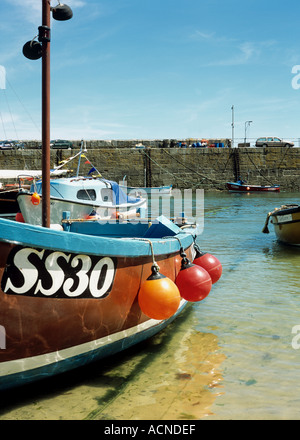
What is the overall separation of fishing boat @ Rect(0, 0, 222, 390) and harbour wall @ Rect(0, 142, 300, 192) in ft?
110

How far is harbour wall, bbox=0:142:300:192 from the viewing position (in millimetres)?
38094

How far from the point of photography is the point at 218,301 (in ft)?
23.7

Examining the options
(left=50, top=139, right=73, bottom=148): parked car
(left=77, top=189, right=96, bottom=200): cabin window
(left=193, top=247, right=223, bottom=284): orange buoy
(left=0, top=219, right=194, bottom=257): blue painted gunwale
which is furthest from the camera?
(left=50, top=139, right=73, bottom=148): parked car

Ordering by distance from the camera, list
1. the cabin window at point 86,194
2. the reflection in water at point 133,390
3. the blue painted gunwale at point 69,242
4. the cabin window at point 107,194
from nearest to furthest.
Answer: the blue painted gunwale at point 69,242
the reflection in water at point 133,390
the cabin window at point 86,194
the cabin window at point 107,194

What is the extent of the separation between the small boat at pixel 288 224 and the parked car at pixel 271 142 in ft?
101

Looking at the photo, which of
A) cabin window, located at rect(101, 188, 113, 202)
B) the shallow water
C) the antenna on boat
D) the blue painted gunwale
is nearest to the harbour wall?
cabin window, located at rect(101, 188, 113, 202)

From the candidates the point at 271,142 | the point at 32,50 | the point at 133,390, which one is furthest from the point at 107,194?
the point at 271,142

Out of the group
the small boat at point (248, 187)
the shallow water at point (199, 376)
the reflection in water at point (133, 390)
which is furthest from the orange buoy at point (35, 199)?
the small boat at point (248, 187)

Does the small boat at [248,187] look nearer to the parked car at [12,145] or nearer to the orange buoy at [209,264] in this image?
the parked car at [12,145]

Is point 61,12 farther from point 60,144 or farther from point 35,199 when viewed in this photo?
point 60,144

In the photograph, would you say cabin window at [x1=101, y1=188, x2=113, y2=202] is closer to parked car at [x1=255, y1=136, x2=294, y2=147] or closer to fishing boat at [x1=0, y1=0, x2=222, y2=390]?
fishing boat at [x1=0, y1=0, x2=222, y2=390]

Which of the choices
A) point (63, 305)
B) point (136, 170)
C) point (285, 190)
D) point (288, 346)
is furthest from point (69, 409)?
point (285, 190)

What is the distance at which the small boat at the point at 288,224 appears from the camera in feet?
39.1
